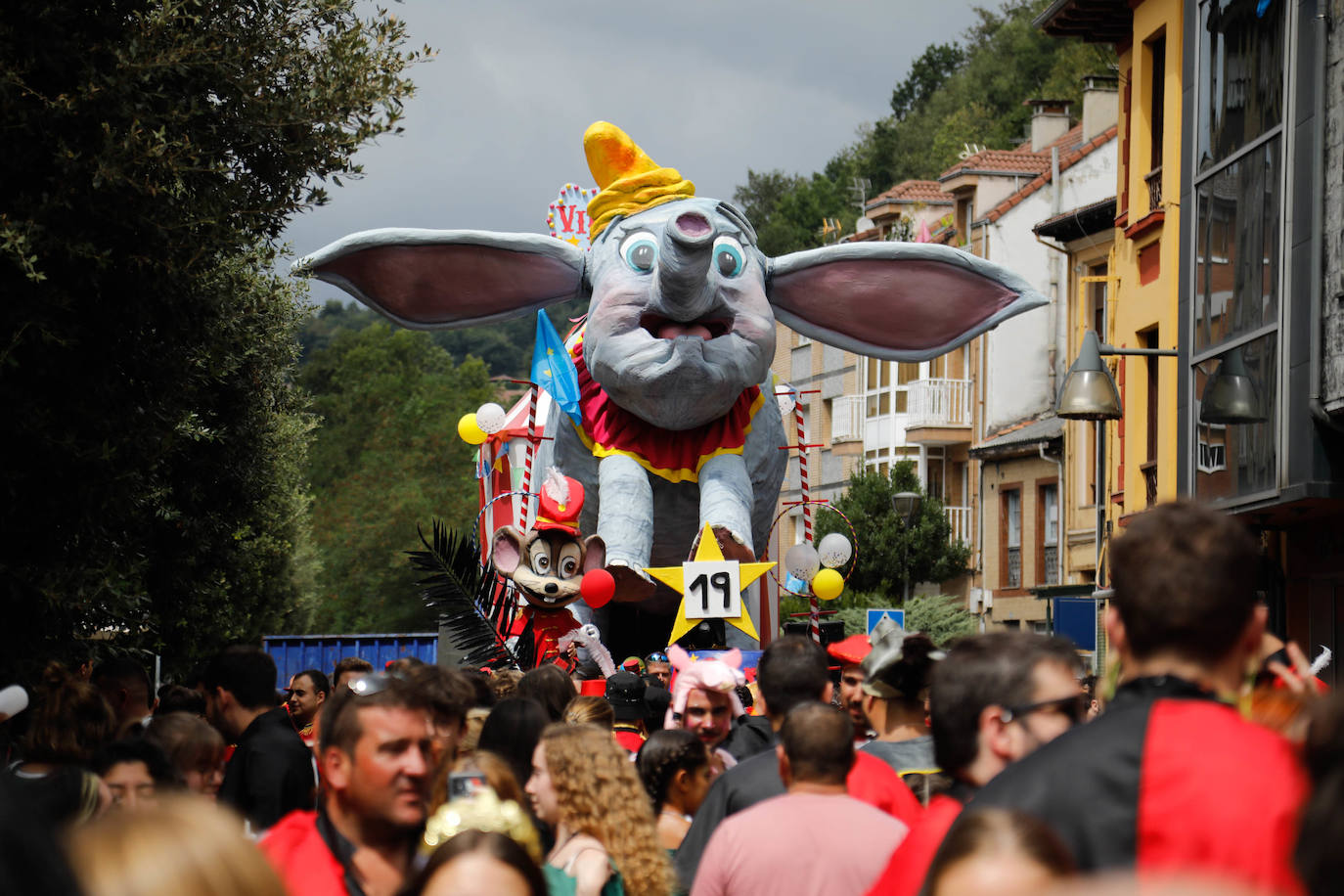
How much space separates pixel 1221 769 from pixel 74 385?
745 centimetres

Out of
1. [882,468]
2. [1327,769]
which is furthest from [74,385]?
[882,468]

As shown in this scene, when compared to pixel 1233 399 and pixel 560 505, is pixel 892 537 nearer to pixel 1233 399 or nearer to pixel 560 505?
pixel 1233 399

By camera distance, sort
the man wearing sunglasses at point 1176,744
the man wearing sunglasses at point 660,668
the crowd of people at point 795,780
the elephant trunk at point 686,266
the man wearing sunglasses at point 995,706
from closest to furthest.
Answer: the crowd of people at point 795,780
the man wearing sunglasses at point 1176,744
the man wearing sunglasses at point 995,706
the man wearing sunglasses at point 660,668
the elephant trunk at point 686,266

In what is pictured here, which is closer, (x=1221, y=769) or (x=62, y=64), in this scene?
(x=1221, y=769)

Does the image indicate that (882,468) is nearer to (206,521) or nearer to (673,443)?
(206,521)

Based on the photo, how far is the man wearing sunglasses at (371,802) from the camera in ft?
12.7

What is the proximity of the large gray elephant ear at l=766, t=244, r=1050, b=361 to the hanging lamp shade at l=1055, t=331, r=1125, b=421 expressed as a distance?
1.22m

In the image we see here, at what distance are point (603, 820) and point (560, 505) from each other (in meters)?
8.33

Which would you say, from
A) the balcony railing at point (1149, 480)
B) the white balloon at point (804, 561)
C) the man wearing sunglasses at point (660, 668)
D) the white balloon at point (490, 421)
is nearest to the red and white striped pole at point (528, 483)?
the man wearing sunglasses at point (660, 668)

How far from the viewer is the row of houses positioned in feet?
43.3

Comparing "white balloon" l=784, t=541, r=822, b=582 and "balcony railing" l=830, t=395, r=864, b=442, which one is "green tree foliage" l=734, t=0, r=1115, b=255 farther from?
"white balloon" l=784, t=541, r=822, b=582

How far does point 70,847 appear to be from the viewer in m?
2.32

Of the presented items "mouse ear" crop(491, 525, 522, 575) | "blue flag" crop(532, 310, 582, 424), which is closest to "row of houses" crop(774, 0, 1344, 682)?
"blue flag" crop(532, 310, 582, 424)

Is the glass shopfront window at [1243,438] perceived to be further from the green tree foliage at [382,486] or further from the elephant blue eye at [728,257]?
the green tree foliage at [382,486]
